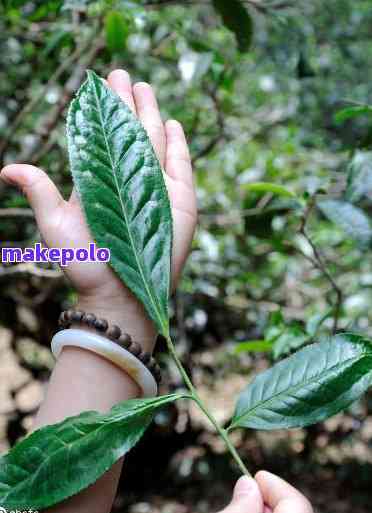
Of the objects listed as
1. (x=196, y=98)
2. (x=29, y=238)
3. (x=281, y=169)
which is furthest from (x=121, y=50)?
(x=281, y=169)

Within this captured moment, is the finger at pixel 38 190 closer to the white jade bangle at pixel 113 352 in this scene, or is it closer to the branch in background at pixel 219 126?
the white jade bangle at pixel 113 352

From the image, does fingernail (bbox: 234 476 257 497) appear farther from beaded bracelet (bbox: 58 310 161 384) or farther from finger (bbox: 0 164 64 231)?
finger (bbox: 0 164 64 231)

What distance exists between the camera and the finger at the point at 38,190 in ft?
2.04

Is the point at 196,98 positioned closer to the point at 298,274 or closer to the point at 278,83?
the point at 298,274

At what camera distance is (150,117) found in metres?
0.74

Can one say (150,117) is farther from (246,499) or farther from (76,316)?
(246,499)

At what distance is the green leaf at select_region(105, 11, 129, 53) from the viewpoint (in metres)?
1.06

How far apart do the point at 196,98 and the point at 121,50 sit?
1.99 ft

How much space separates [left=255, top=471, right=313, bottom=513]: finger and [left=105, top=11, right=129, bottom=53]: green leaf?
0.83 meters

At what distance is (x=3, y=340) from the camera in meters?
2.00

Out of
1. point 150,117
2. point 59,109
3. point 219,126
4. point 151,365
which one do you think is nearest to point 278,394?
point 151,365

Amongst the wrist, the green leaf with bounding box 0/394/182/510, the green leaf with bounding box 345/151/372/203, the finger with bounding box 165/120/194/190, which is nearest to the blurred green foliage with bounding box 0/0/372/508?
the green leaf with bounding box 345/151/372/203

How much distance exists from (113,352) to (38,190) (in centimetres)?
19

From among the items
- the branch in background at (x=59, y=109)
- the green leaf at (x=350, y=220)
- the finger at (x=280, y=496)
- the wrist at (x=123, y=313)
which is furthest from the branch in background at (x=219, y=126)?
the finger at (x=280, y=496)
